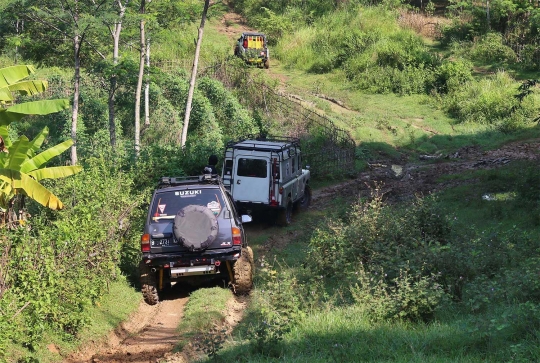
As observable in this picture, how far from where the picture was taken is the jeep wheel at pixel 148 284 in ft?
36.7

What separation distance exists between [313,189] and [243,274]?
1202cm

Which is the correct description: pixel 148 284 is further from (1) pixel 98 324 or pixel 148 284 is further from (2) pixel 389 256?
(2) pixel 389 256

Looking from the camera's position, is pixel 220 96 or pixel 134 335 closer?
pixel 134 335

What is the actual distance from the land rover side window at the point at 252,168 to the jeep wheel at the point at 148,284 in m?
6.09

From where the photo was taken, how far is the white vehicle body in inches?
660

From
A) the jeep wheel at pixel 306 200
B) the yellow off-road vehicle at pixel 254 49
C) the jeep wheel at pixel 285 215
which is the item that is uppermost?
the yellow off-road vehicle at pixel 254 49

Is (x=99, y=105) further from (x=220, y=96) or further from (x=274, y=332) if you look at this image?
(x=274, y=332)

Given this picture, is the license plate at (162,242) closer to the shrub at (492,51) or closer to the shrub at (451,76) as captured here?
the shrub at (451,76)

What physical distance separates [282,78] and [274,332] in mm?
32175

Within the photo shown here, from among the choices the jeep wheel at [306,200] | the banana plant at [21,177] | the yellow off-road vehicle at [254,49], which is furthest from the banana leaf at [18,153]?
the yellow off-road vehicle at [254,49]

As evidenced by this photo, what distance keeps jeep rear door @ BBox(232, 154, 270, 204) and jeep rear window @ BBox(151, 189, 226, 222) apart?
5381 mm

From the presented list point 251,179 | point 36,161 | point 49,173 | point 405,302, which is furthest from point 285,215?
point 405,302

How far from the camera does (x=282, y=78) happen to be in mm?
39031

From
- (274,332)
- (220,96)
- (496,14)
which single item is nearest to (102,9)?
(220,96)
